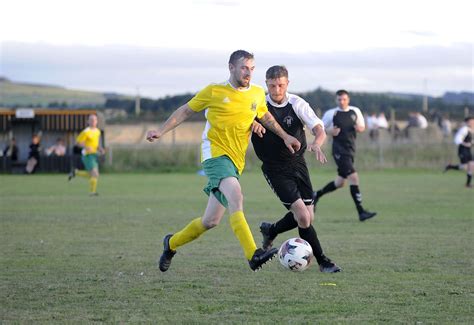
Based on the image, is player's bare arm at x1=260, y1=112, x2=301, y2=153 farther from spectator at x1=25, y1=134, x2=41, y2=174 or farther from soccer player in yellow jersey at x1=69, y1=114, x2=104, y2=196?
spectator at x1=25, y1=134, x2=41, y2=174

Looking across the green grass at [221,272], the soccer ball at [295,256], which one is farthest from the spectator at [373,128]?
the soccer ball at [295,256]

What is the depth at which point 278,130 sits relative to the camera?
29.2ft

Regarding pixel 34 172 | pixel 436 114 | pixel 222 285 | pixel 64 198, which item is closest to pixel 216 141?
pixel 222 285

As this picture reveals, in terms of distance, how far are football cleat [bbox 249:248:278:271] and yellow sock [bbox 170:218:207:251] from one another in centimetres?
92

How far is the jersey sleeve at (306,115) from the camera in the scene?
923 centimetres

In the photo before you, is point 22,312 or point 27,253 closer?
point 22,312

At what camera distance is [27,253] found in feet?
35.9

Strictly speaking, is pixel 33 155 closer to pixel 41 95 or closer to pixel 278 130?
pixel 278 130

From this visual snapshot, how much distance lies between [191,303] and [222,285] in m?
0.97

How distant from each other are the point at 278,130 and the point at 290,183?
829 mm

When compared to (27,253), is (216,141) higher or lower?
higher

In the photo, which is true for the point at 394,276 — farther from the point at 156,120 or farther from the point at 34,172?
the point at 156,120

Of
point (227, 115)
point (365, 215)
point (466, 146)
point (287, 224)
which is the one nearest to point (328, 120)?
point (365, 215)

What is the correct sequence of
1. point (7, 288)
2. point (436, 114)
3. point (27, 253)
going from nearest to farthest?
point (7, 288) < point (27, 253) < point (436, 114)
